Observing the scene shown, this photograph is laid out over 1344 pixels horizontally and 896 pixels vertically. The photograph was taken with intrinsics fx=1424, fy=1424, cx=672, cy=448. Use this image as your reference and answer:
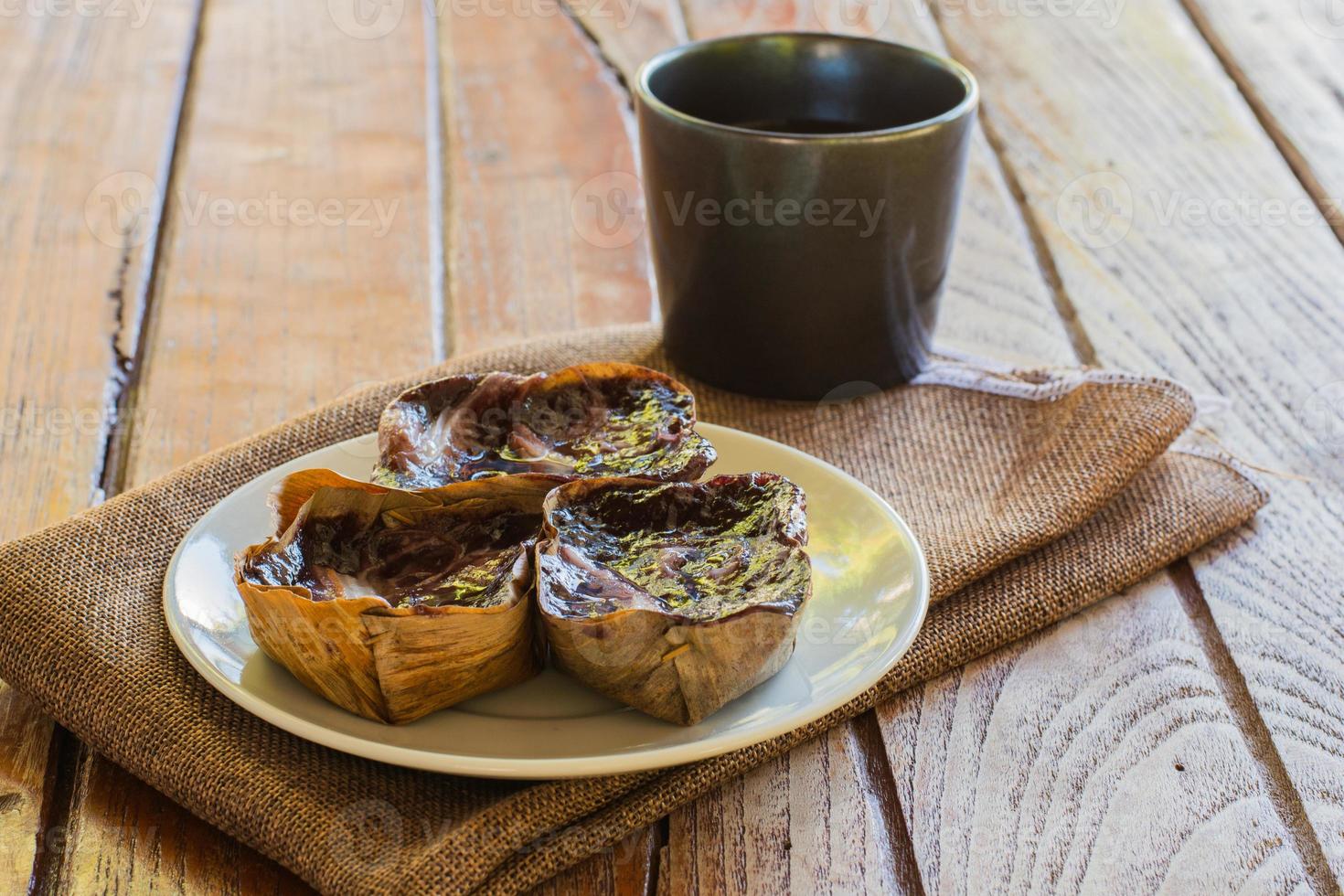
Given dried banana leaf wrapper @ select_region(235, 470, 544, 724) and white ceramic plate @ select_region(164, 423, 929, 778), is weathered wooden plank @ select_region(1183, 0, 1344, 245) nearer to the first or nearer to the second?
white ceramic plate @ select_region(164, 423, 929, 778)

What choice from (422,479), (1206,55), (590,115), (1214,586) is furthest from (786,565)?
(1206,55)

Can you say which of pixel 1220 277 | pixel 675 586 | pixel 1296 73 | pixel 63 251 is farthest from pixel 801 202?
pixel 1296 73

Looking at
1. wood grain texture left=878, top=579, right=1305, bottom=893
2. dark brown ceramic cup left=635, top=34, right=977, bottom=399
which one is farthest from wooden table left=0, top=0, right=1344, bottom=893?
dark brown ceramic cup left=635, top=34, right=977, bottom=399

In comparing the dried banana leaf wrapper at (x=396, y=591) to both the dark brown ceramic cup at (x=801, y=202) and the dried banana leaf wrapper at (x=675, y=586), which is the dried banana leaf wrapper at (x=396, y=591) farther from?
the dark brown ceramic cup at (x=801, y=202)

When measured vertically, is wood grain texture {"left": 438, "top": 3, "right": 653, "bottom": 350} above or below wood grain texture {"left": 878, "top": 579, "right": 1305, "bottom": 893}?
below

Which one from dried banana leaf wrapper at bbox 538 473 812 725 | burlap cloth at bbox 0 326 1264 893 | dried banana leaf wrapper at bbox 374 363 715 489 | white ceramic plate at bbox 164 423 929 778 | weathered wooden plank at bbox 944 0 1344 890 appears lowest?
weathered wooden plank at bbox 944 0 1344 890

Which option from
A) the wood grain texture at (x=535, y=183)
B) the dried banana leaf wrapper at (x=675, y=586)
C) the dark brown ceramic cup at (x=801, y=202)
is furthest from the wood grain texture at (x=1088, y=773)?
the wood grain texture at (x=535, y=183)
